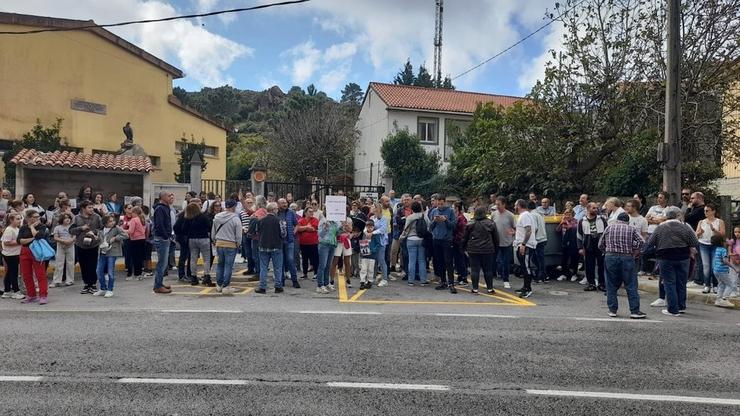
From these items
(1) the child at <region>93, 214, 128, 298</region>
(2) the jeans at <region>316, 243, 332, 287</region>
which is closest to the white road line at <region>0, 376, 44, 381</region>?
(1) the child at <region>93, 214, 128, 298</region>

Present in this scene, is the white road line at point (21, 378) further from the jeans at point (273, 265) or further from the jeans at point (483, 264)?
the jeans at point (483, 264)

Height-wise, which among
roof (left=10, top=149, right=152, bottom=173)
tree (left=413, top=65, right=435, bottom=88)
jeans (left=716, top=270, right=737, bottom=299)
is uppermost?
tree (left=413, top=65, right=435, bottom=88)

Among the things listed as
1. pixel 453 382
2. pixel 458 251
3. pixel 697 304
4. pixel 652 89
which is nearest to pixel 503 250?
pixel 458 251

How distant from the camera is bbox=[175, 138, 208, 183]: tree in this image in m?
26.2

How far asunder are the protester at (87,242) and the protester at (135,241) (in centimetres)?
80

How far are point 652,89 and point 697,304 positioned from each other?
8.54 m

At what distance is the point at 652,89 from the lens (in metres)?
16.2

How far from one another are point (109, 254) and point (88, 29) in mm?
18911

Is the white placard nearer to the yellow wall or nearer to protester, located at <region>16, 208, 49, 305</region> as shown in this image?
protester, located at <region>16, 208, 49, 305</region>

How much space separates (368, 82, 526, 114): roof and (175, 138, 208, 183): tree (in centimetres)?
1115

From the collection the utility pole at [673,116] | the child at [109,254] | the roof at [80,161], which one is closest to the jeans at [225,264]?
the child at [109,254]

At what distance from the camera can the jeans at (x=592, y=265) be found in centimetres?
1088

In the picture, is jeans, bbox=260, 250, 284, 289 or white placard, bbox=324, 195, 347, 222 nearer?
jeans, bbox=260, 250, 284, 289

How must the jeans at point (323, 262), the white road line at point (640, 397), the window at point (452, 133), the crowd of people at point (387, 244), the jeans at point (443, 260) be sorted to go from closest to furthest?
the white road line at point (640, 397), the crowd of people at point (387, 244), the jeans at point (323, 262), the jeans at point (443, 260), the window at point (452, 133)
